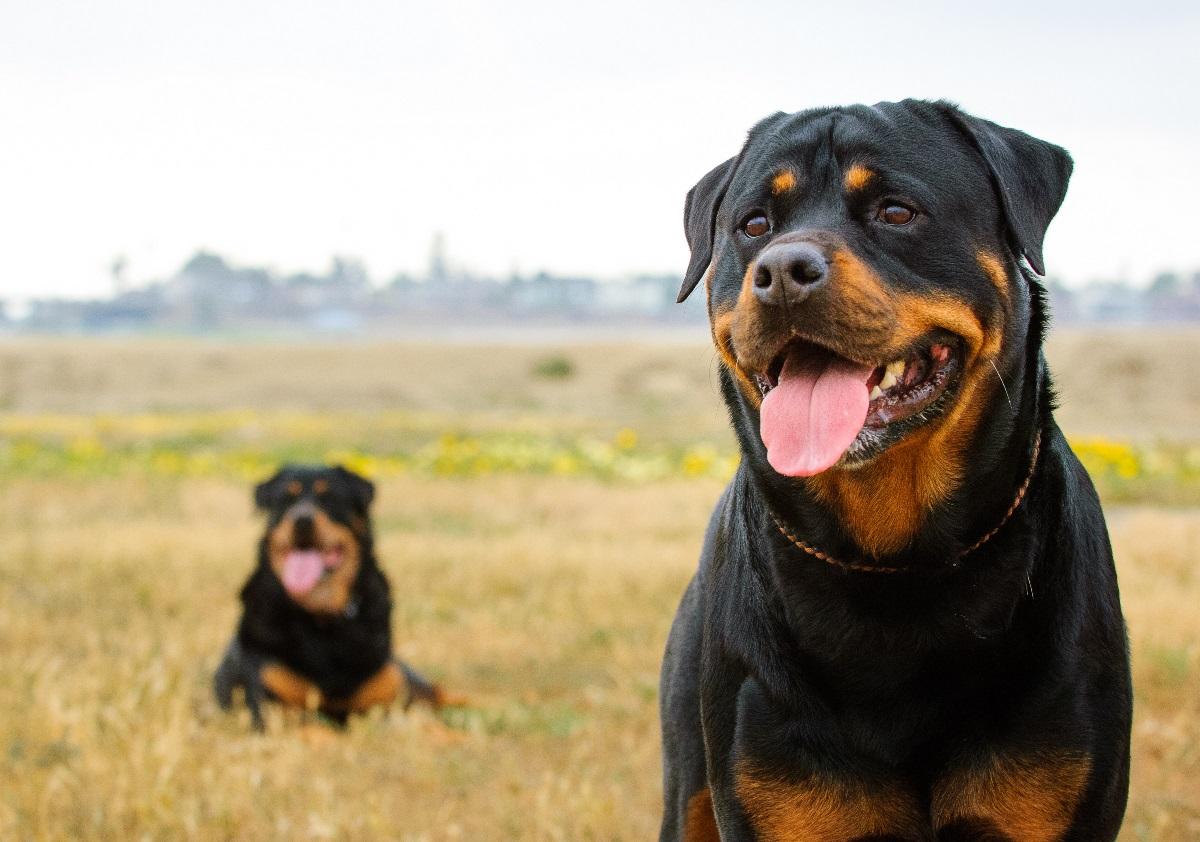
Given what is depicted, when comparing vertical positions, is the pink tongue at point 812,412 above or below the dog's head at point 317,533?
above

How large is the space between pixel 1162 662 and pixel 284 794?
160 inches

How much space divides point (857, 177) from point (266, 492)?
5416 mm

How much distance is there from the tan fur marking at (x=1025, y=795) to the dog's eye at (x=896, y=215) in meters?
1.19

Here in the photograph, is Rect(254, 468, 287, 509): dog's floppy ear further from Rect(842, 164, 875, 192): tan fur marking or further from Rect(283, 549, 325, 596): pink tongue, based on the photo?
Rect(842, 164, 875, 192): tan fur marking

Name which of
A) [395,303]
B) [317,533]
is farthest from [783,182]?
[395,303]

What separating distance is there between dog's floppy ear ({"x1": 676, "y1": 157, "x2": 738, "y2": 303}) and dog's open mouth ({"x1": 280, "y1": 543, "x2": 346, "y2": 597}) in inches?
165

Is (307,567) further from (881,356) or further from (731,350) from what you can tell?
(881,356)

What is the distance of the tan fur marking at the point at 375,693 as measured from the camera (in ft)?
22.9

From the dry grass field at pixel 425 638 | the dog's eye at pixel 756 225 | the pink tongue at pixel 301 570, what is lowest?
the dry grass field at pixel 425 638

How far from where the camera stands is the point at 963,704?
2.91 m

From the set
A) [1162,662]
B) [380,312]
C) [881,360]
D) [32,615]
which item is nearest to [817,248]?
[881,360]

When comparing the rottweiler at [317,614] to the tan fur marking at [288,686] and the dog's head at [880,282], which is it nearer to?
the tan fur marking at [288,686]

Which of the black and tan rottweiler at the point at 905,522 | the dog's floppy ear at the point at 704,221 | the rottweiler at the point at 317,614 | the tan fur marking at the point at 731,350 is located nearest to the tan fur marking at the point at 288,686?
the rottweiler at the point at 317,614

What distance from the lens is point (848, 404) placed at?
293 cm
